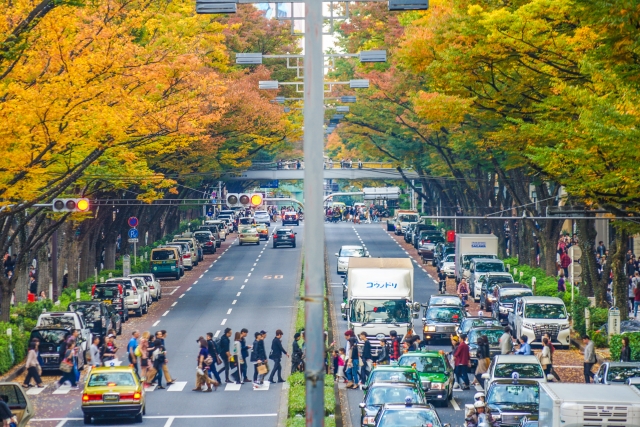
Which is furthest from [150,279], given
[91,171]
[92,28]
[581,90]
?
[581,90]

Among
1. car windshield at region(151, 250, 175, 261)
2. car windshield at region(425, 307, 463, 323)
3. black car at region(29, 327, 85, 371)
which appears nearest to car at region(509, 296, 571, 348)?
car windshield at region(425, 307, 463, 323)

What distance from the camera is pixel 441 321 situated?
4262 cm

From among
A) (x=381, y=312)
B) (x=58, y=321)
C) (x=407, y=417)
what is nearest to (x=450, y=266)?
(x=381, y=312)

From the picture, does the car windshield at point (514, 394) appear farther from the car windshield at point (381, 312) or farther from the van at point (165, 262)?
the van at point (165, 262)

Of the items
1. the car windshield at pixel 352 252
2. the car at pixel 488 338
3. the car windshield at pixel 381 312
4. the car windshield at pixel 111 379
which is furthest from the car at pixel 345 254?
the car windshield at pixel 111 379

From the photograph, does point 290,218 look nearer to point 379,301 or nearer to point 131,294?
point 131,294

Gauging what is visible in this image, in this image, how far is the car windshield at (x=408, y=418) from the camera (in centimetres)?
2300

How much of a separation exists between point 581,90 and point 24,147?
1385 centimetres

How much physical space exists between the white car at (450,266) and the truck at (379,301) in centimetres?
2534

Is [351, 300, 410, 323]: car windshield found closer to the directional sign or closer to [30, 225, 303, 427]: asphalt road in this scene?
[30, 225, 303, 427]: asphalt road

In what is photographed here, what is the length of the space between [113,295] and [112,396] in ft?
67.5

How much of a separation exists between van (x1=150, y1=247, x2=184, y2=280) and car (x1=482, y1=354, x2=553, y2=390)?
38.1m

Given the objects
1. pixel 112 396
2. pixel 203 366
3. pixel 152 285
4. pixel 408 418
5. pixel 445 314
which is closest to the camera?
pixel 408 418

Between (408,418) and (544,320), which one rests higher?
(544,320)
